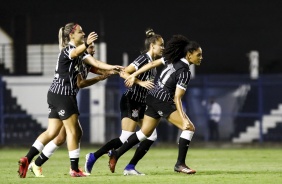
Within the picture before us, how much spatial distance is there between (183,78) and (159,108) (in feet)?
2.03

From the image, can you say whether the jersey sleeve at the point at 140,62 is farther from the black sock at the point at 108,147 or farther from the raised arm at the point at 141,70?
the black sock at the point at 108,147

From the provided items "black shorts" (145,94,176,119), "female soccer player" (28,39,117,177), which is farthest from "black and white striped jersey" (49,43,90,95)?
"black shorts" (145,94,176,119)

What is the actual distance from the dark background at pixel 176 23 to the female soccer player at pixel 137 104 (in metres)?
22.5

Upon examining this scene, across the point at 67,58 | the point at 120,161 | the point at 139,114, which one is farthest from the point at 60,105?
the point at 120,161

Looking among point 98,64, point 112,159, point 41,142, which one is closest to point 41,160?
point 41,142

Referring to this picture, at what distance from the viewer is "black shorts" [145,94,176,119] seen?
15273mm

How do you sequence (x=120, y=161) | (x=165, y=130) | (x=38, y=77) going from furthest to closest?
1. (x=38, y=77)
2. (x=165, y=130)
3. (x=120, y=161)

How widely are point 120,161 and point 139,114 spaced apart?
4.91m

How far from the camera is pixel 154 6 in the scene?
40.3 meters

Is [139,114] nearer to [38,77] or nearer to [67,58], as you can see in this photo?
[67,58]

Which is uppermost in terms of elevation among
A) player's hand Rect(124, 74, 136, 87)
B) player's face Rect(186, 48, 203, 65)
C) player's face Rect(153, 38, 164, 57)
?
player's face Rect(153, 38, 164, 57)

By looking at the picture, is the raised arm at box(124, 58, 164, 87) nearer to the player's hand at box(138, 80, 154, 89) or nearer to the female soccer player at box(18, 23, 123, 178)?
the player's hand at box(138, 80, 154, 89)

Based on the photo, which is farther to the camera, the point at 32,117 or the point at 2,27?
the point at 2,27

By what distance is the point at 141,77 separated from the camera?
1577cm
